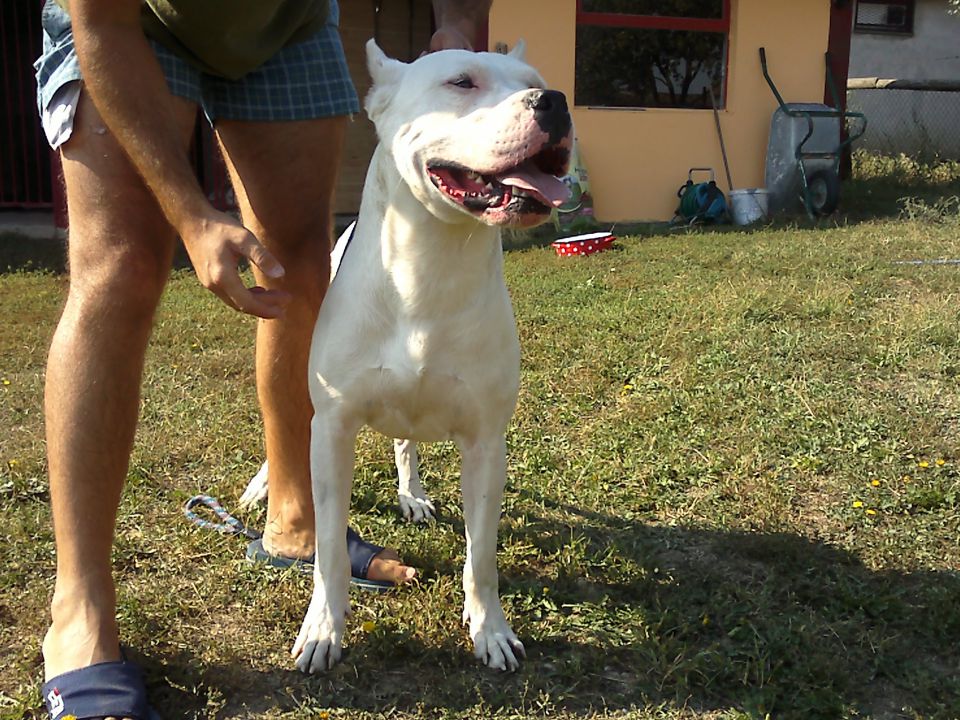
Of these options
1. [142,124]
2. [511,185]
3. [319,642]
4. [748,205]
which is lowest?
[748,205]

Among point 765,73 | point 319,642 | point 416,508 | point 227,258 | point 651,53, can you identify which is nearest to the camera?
point 227,258

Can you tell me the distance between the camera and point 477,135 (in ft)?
6.32

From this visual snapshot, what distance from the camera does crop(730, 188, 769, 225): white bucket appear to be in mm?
9734

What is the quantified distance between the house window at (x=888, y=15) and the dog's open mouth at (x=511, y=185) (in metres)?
18.5

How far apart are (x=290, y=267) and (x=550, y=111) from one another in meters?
0.90

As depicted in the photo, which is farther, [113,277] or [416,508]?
[416,508]

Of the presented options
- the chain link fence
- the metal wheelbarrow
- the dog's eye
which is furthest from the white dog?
the chain link fence

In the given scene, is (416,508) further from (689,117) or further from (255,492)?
(689,117)

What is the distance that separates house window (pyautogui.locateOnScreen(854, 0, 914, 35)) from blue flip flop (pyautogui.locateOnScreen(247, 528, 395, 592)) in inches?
723

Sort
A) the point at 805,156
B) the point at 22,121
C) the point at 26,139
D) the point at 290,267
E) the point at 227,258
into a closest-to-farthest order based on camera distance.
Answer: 1. the point at 227,258
2. the point at 290,267
3. the point at 22,121
4. the point at 26,139
5. the point at 805,156

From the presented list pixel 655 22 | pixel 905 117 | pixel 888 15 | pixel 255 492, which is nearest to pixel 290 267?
pixel 255 492

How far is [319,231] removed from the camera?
2521 millimetres

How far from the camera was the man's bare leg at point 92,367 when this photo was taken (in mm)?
2055

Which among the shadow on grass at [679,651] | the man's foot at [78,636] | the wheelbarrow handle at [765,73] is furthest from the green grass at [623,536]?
the wheelbarrow handle at [765,73]
